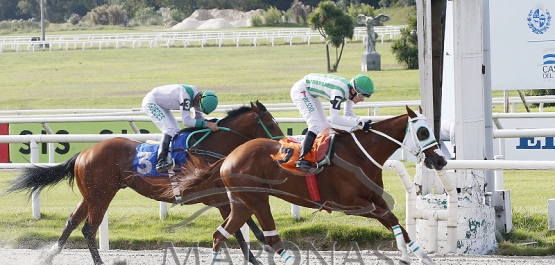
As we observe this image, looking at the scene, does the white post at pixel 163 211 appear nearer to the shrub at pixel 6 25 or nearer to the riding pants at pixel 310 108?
the riding pants at pixel 310 108

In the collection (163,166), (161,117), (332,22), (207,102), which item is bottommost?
(163,166)

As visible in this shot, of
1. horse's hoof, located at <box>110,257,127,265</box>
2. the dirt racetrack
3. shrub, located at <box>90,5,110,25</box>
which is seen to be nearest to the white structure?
the dirt racetrack

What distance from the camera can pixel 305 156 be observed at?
548cm

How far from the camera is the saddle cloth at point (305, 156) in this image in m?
5.48

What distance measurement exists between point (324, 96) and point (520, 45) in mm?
5123

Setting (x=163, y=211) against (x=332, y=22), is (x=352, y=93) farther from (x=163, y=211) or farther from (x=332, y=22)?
(x=332, y=22)

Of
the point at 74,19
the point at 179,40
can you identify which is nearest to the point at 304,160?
the point at 179,40

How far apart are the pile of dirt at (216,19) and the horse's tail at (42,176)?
45.4 metres

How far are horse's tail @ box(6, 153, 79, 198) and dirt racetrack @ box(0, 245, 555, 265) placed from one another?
1.71 feet

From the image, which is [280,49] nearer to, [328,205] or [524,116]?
[524,116]

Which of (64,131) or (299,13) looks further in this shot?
(299,13)

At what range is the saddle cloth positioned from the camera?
216 inches

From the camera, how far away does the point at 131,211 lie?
780cm

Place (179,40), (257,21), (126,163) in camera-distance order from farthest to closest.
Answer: (257,21) → (179,40) → (126,163)
